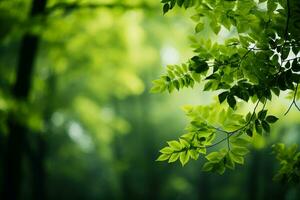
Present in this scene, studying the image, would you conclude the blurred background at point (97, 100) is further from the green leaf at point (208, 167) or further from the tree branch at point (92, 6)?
the green leaf at point (208, 167)

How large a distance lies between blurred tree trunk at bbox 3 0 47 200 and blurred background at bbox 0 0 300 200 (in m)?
0.02

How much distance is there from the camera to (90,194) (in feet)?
81.0

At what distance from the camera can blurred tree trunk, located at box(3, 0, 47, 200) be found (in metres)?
5.70

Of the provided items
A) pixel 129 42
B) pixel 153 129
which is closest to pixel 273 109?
pixel 129 42

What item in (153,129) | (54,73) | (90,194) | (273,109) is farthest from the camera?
(90,194)

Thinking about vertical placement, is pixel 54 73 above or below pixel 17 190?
above

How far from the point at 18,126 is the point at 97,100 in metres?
8.59

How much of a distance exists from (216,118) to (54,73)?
30.0 feet

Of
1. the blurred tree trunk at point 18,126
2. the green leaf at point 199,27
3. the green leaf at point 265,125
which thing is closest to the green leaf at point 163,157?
the green leaf at point 265,125

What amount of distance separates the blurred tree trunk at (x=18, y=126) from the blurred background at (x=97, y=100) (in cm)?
2

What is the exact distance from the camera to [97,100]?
1479 centimetres

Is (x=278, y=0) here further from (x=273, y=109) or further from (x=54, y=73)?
(x=54, y=73)

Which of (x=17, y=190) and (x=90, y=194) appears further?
(x=90, y=194)

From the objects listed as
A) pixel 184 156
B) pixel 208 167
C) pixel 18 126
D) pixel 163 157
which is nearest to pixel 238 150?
pixel 208 167
